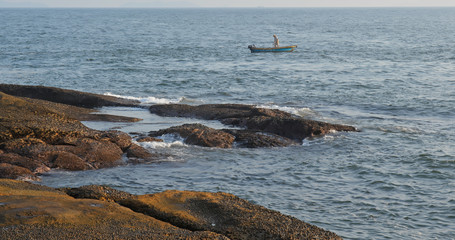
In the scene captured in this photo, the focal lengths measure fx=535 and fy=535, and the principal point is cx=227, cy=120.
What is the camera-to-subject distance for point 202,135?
71.4ft

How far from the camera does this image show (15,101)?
68.3ft

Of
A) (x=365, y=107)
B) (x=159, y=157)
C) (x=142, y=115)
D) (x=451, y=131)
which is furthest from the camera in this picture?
(x=365, y=107)

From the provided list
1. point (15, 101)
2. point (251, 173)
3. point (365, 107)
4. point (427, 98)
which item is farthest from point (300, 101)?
point (15, 101)

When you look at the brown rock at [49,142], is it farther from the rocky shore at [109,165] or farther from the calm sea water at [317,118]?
the calm sea water at [317,118]

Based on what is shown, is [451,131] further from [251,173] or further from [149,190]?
[149,190]

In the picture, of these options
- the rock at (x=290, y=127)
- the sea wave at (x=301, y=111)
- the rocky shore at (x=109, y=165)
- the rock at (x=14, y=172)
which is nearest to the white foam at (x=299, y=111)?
the sea wave at (x=301, y=111)

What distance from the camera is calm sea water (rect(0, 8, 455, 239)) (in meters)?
16.2

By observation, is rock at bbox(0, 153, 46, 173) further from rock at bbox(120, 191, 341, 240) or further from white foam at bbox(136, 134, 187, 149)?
rock at bbox(120, 191, 341, 240)

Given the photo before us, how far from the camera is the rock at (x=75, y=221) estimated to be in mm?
9258

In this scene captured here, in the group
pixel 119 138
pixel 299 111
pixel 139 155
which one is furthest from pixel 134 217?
pixel 299 111

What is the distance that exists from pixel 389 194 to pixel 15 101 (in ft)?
46.8

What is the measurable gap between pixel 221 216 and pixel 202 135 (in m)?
11.0

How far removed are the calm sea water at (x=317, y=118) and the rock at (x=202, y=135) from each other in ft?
1.78

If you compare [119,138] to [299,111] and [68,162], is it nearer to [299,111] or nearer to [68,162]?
[68,162]
